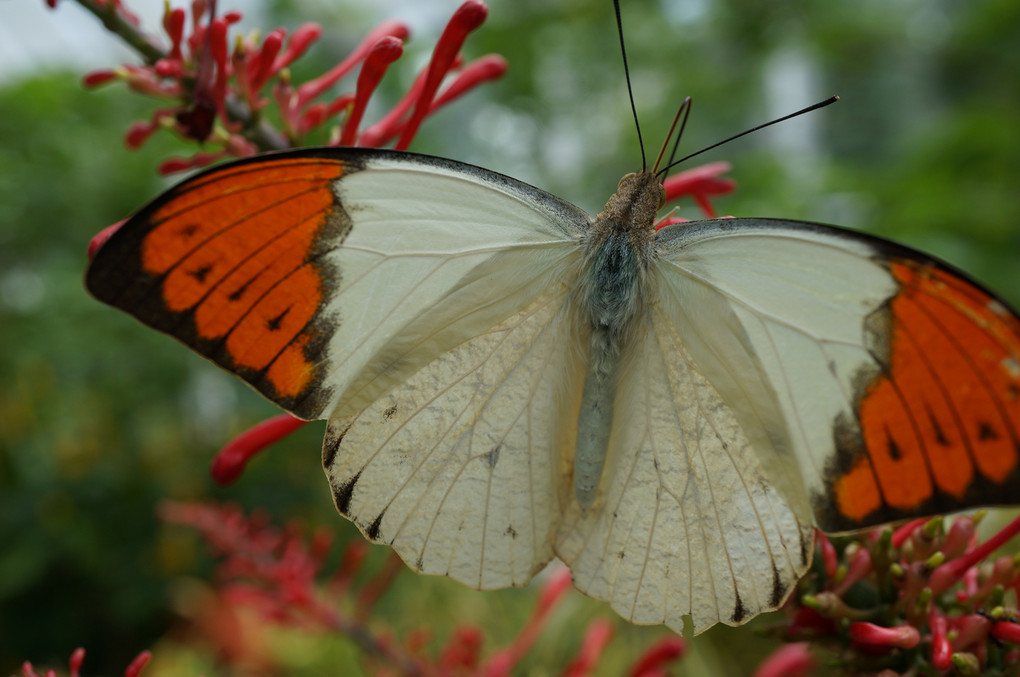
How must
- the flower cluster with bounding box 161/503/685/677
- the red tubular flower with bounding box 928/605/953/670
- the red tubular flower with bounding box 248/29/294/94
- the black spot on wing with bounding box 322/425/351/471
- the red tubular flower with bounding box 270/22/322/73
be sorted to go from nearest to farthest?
the red tubular flower with bounding box 928/605/953/670 → the black spot on wing with bounding box 322/425/351/471 → the red tubular flower with bounding box 248/29/294/94 → the red tubular flower with bounding box 270/22/322/73 → the flower cluster with bounding box 161/503/685/677

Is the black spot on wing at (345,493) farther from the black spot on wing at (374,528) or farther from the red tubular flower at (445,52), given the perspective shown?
the red tubular flower at (445,52)

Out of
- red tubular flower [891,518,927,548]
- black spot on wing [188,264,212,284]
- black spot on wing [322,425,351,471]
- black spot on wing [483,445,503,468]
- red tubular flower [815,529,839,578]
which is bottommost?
black spot on wing [322,425,351,471]

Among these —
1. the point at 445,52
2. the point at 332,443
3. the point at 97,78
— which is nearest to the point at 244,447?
the point at 332,443

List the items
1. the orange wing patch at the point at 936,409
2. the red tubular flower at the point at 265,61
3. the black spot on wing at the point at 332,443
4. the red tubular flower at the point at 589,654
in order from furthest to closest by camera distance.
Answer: the red tubular flower at the point at 589,654 → the red tubular flower at the point at 265,61 → the black spot on wing at the point at 332,443 → the orange wing patch at the point at 936,409

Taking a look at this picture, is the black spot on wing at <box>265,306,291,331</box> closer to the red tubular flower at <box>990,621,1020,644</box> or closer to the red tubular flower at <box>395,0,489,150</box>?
the red tubular flower at <box>395,0,489,150</box>

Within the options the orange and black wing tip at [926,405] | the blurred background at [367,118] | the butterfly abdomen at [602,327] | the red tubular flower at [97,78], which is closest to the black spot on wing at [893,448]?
the orange and black wing tip at [926,405]

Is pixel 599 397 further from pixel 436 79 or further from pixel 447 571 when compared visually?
pixel 436 79

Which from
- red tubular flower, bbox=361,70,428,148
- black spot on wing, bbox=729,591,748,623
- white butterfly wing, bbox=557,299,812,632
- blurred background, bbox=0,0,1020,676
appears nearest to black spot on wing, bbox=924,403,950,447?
white butterfly wing, bbox=557,299,812,632
